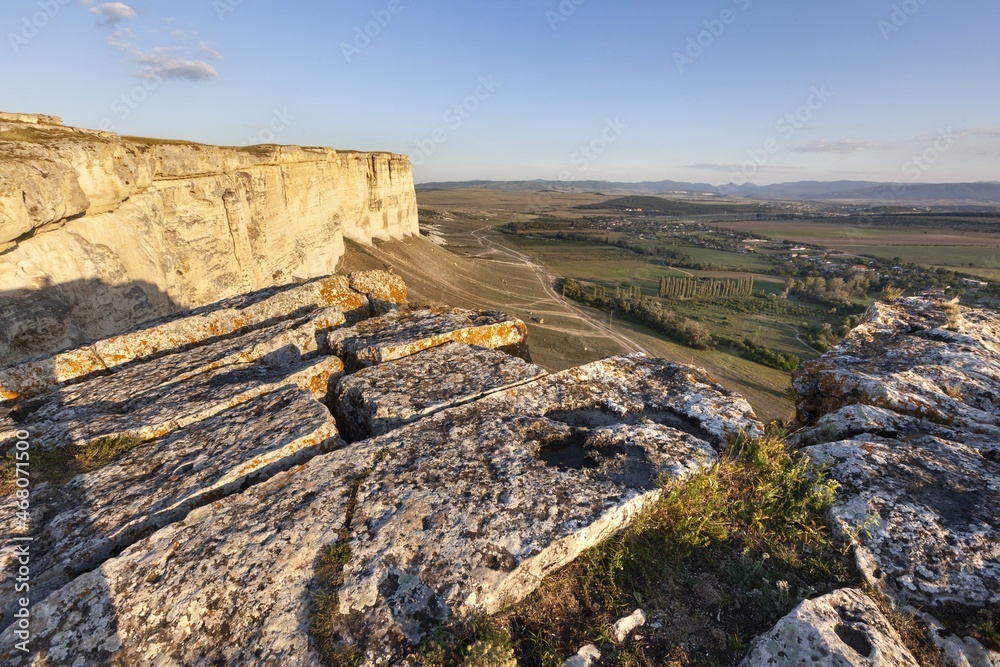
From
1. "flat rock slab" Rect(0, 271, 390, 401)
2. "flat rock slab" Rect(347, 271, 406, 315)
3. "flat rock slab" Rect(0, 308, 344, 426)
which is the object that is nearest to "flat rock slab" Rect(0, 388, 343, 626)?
"flat rock slab" Rect(0, 308, 344, 426)

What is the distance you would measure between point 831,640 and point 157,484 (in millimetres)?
4272

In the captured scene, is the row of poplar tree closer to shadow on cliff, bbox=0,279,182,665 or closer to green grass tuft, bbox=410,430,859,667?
shadow on cliff, bbox=0,279,182,665

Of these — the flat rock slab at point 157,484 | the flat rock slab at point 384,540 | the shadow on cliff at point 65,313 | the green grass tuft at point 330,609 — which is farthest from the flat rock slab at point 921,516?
the shadow on cliff at point 65,313

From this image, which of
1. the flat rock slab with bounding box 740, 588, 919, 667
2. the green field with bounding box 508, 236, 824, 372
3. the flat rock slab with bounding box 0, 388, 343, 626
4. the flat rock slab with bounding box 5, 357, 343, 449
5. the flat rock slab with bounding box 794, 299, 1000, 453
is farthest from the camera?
the green field with bounding box 508, 236, 824, 372

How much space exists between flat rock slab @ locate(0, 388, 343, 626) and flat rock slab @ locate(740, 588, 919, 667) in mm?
3134

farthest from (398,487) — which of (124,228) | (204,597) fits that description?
(124,228)

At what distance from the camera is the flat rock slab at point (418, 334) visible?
15.1ft

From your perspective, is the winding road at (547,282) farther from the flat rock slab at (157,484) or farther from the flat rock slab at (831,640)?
the flat rock slab at (157,484)

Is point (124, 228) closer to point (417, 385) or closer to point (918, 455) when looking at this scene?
point (417, 385)

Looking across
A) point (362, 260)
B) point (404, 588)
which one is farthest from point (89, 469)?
point (362, 260)

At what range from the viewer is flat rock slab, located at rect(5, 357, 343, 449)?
355 centimetres

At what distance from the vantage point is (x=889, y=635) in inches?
81.7

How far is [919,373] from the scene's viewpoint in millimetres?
4629

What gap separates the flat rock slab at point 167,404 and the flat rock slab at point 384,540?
150 centimetres
